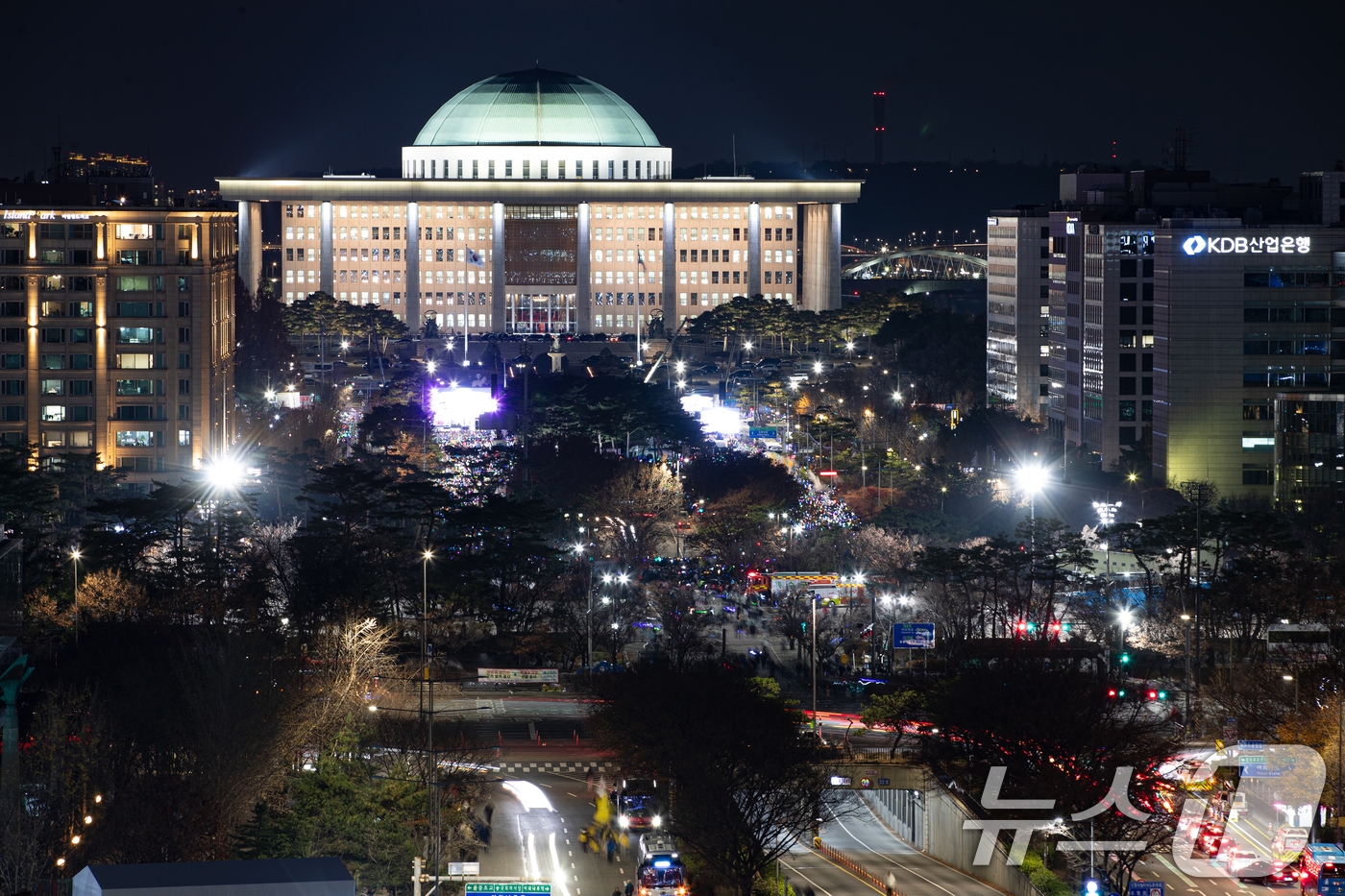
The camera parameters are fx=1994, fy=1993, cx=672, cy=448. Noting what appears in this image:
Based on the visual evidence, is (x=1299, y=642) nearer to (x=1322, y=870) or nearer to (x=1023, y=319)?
(x=1322, y=870)

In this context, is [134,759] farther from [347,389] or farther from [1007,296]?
[1007,296]

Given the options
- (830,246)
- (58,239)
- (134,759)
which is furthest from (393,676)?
(830,246)

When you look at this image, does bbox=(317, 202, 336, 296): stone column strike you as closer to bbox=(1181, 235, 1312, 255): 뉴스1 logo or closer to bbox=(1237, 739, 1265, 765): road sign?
bbox=(1181, 235, 1312, 255): 뉴스1 logo

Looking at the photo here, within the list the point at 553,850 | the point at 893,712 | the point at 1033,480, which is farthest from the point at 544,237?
the point at 553,850

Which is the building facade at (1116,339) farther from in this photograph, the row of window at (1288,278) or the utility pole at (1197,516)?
the utility pole at (1197,516)

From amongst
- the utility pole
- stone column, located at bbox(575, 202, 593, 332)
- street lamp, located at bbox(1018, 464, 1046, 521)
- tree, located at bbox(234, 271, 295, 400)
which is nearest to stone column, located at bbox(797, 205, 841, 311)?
stone column, located at bbox(575, 202, 593, 332)

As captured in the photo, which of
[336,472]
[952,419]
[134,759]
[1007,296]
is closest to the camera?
[134,759]
